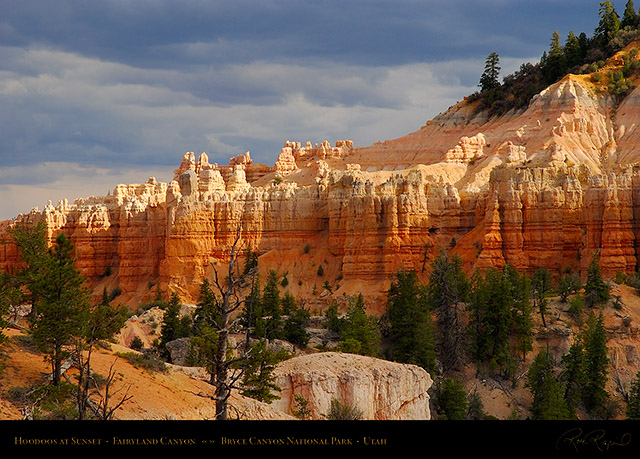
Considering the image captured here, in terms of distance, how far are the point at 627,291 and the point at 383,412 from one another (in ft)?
98.1

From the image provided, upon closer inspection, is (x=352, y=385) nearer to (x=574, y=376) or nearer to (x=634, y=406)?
(x=634, y=406)

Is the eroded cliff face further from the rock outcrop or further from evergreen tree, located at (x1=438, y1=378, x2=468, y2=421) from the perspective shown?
the rock outcrop

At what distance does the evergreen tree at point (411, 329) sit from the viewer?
181 ft

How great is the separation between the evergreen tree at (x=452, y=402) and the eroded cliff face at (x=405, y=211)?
71.2 feet

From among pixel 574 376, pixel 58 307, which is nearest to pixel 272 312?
pixel 574 376

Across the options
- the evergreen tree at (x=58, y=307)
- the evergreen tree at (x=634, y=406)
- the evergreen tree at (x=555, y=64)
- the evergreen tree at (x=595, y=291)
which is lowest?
the evergreen tree at (x=634, y=406)

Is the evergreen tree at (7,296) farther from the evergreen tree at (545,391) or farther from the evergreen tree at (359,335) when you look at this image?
the evergreen tree at (545,391)

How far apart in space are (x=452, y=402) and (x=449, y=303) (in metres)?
12.7

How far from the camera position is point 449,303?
201ft

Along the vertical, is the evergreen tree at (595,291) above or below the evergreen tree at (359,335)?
above

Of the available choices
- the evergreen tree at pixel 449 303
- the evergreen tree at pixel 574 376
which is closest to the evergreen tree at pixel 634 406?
the evergreen tree at pixel 574 376
